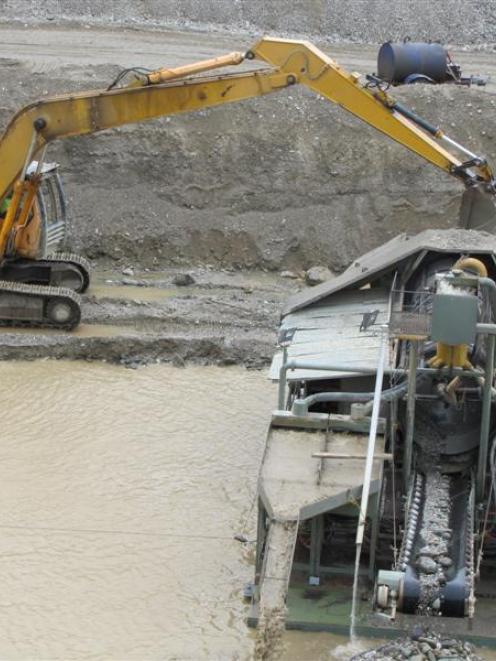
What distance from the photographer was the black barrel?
85.9 feet

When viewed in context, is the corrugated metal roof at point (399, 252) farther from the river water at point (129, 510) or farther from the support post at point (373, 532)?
the support post at point (373, 532)

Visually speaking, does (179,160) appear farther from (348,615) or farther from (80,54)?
(348,615)

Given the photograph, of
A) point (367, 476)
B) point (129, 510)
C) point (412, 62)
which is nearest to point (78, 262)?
point (129, 510)

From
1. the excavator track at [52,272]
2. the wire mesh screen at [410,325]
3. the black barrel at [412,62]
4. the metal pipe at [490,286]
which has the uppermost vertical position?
the black barrel at [412,62]

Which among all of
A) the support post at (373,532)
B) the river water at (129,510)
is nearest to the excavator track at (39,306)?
the river water at (129,510)

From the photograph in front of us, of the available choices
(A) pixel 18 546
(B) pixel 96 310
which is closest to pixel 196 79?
(B) pixel 96 310

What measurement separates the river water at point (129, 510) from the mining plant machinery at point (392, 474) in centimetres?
70

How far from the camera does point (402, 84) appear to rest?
85.5ft

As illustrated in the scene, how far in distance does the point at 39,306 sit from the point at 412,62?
1043cm

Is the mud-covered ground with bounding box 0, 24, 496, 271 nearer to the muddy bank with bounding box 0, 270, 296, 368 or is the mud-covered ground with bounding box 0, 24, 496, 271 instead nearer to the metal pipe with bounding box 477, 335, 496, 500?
the muddy bank with bounding box 0, 270, 296, 368

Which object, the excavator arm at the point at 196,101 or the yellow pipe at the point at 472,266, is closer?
the yellow pipe at the point at 472,266

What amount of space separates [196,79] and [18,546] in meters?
8.11

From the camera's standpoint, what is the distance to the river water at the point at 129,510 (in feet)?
38.7

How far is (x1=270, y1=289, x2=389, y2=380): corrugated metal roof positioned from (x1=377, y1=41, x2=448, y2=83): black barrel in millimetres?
12226
